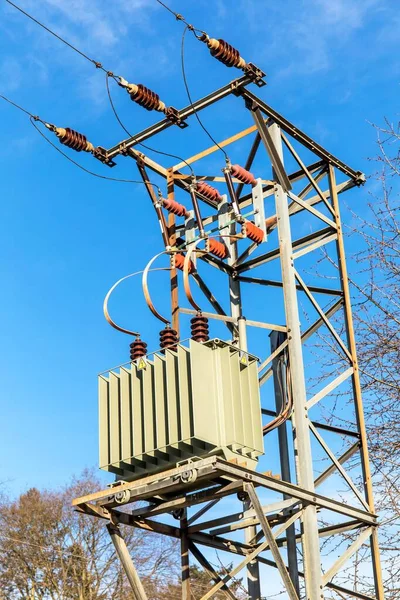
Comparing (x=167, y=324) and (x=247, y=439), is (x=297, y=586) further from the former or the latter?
(x=167, y=324)

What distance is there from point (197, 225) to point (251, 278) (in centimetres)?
147

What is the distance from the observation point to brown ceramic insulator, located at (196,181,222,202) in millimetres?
11756

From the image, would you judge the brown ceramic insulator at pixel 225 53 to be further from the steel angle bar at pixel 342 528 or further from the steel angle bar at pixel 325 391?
the steel angle bar at pixel 342 528

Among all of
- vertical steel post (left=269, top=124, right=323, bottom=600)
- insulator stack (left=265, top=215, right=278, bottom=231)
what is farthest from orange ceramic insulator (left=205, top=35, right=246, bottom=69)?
insulator stack (left=265, top=215, right=278, bottom=231)

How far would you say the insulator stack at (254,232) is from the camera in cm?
1103

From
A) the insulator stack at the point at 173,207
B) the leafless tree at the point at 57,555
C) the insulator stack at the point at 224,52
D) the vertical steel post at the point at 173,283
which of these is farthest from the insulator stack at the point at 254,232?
the leafless tree at the point at 57,555

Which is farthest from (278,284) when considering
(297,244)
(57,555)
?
(57,555)

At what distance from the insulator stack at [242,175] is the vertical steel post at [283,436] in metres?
1.83

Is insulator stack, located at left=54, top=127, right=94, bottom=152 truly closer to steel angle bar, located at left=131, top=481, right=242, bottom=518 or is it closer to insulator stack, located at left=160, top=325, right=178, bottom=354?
insulator stack, located at left=160, top=325, right=178, bottom=354

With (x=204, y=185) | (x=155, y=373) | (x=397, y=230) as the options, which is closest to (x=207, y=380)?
(x=155, y=373)

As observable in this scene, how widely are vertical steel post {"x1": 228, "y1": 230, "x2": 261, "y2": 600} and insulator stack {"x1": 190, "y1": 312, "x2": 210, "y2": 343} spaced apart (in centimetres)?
235

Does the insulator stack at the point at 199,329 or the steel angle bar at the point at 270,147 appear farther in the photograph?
the steel angle bar at the point at 270,147

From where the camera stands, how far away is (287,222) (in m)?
11.6

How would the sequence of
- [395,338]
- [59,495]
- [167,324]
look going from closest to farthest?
[167,324] < [395,338] < [59,495]
